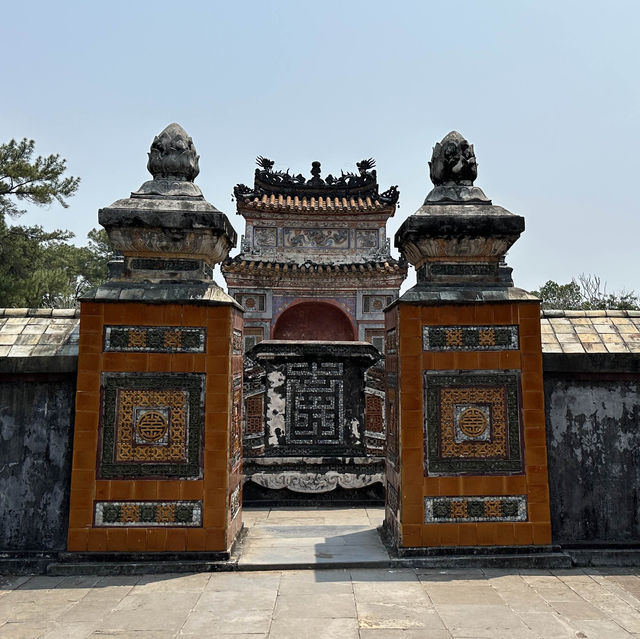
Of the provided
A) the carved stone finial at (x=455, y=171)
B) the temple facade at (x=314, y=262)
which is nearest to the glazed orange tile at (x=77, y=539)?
the carved stone finial at (x=455, y=171)

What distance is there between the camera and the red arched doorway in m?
20.2

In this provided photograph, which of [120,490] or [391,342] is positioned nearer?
[120,490]

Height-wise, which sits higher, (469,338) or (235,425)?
(469,338)

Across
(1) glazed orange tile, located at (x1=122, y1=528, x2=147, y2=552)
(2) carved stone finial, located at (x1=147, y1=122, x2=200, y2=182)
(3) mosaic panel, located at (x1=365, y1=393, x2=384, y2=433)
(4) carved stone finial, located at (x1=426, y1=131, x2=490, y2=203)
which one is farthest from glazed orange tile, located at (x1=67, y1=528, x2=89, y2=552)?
(4) carved stone finial, located at (x1=426, y1=131, x2=490, y2=203)

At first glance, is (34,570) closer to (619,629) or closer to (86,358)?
(86,358)

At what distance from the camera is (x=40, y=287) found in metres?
19.9

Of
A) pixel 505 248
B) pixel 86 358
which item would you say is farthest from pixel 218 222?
pixel 505 248

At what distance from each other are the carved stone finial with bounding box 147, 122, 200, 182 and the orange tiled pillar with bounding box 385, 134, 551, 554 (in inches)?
94.6

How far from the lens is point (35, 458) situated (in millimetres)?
5070

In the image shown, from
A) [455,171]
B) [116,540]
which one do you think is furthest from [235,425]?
[455,171]

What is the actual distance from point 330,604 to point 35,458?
3.03 m

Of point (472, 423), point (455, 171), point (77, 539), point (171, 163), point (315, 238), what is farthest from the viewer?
point (315, 238)

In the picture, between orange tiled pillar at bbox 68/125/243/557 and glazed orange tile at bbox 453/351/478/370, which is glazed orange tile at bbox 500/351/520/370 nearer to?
glazed orange tile at bbox 453/351/478/370

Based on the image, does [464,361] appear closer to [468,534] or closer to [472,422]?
[472,422]
